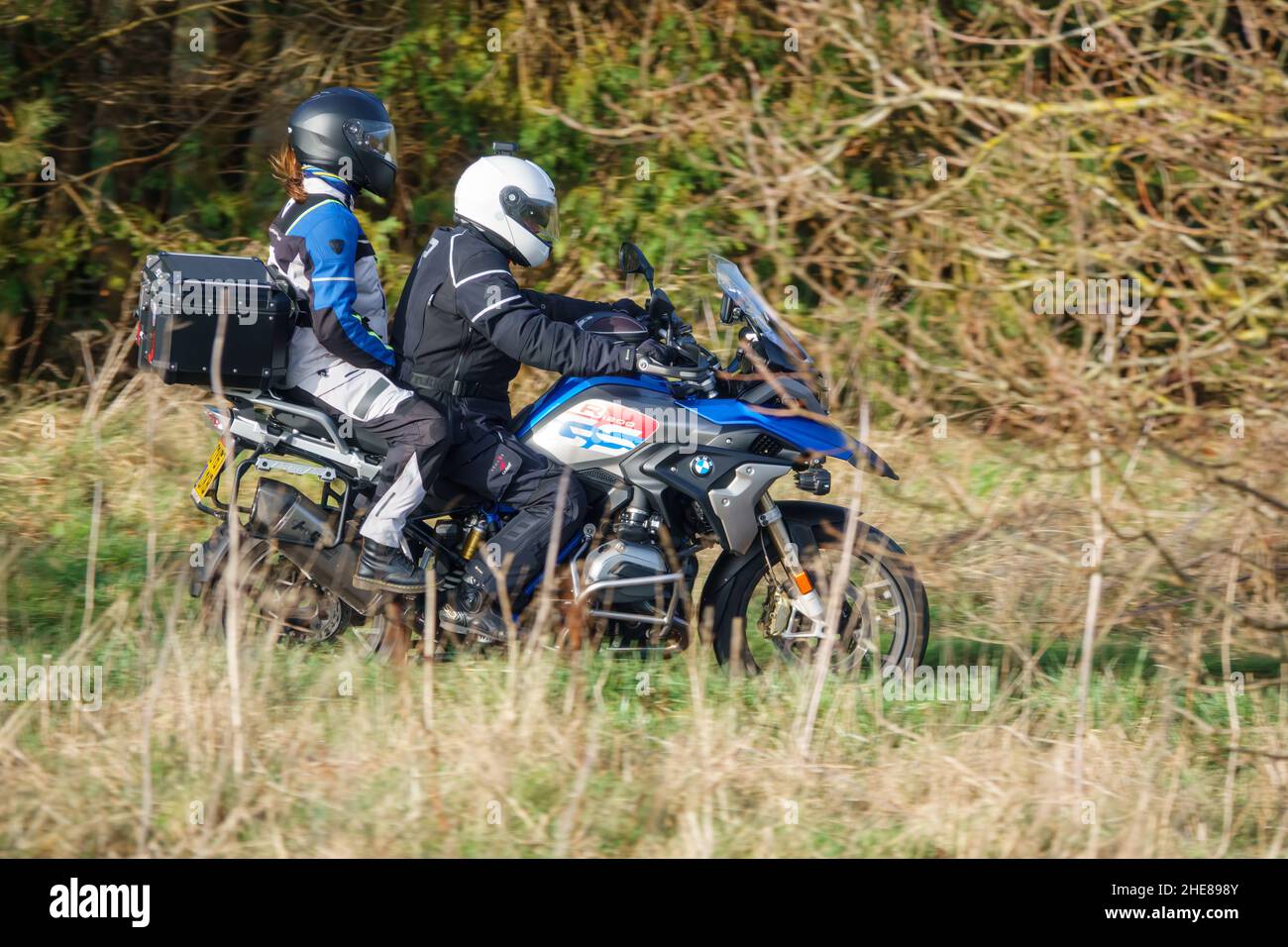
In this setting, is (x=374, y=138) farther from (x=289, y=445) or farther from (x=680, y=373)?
(x=680, y=373)

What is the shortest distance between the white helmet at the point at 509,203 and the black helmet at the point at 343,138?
0.32 m

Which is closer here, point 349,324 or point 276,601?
point 349,324

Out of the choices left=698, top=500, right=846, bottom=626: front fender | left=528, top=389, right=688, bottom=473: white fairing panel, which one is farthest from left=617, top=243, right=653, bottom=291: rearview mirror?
left=698, top=500, right=846, bottom=626: front fender

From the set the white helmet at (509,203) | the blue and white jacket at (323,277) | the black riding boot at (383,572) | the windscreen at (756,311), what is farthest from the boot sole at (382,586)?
the windscreen at (756,311)

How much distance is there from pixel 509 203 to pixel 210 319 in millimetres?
1054

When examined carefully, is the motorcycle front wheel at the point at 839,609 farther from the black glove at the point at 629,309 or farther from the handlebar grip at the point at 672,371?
the black glove at the point at 629,309

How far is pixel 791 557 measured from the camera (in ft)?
16.1

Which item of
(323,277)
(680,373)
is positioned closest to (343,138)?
(323,277)

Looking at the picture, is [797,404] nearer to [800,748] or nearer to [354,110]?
[800,748]

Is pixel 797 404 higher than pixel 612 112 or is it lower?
lower
